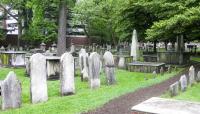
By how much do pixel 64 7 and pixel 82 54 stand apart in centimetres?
753

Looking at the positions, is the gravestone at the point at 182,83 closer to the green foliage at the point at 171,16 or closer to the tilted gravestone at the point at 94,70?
the tilted gravestone at the point at 94,70

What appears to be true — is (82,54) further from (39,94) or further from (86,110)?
(86,110)

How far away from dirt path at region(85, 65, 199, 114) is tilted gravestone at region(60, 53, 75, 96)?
2071mm

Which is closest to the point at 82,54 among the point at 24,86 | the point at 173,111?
the point at 24,86

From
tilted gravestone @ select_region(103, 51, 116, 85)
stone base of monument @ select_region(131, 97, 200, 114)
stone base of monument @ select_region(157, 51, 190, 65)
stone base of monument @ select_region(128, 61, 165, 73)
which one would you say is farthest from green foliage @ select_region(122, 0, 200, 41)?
stone base of monument @ select_region(131, 97, 200, 114)

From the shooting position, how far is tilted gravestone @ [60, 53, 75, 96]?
12367 mm

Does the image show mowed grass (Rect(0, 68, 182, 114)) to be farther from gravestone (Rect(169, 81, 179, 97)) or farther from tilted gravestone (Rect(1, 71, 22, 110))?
gravestone (Rect(169, 81, 179, 97))

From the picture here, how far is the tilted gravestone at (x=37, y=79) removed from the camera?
11.1 meters

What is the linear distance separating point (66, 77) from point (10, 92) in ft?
9.02

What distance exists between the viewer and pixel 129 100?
440 inches

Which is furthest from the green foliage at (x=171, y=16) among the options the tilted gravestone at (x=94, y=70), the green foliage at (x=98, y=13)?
the green foliage at (x=98, y=13)

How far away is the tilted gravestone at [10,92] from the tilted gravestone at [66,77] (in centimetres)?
233

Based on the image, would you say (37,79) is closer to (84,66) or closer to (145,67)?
(84,66)

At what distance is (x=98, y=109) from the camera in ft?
31.9
